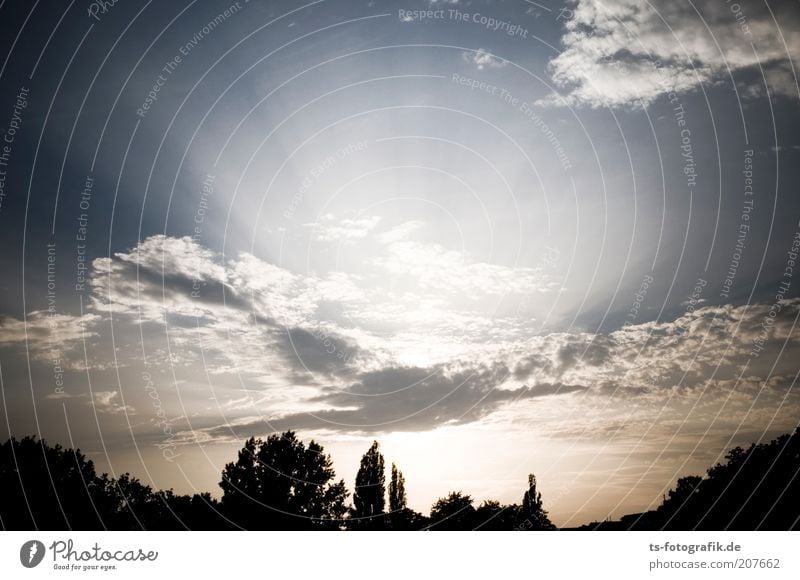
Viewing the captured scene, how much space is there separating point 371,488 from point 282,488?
10.6 m

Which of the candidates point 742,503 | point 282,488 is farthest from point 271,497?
point 742,503

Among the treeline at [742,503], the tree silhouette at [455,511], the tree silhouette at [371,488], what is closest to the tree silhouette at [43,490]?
the tree silhouette at [371,488]

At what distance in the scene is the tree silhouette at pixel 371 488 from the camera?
50.6 m

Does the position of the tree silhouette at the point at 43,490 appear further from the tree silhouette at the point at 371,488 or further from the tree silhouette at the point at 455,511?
the tree silhouette at the point at 455,511

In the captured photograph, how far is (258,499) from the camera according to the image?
53.6 meters

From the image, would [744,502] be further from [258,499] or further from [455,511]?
[258,499]

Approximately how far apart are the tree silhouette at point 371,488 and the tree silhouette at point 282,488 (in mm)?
3170
